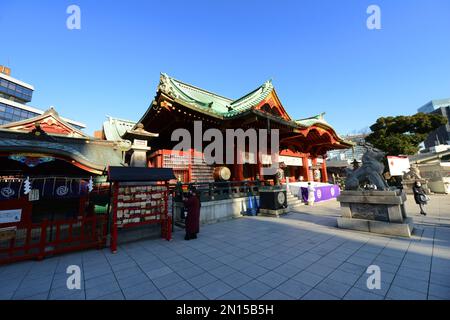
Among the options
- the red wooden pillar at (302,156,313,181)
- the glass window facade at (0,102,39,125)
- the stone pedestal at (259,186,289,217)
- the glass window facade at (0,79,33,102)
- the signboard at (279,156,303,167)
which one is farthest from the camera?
the glass window facade at (0,79,33,102)

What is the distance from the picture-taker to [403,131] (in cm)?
2919

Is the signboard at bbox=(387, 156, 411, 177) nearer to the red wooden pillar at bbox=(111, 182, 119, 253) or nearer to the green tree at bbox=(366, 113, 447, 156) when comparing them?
the green tree at bbox=(366, 113, 447, 156)

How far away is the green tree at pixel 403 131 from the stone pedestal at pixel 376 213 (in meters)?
25.4

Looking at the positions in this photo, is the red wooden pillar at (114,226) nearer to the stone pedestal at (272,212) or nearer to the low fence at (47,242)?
the low fence at (47,242)

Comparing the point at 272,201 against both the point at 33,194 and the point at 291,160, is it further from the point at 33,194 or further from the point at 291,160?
the point at 33,194

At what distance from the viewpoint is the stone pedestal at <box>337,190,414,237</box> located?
6062mm

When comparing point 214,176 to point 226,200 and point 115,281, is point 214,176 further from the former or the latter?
Answer: point 115,281

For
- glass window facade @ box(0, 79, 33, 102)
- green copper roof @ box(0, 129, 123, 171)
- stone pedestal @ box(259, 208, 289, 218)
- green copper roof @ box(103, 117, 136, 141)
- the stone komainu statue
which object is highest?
glass window facade @ box(0, 79, 33, 102)

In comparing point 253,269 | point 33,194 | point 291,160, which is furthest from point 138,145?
point 291,160

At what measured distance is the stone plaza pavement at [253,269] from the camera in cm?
321

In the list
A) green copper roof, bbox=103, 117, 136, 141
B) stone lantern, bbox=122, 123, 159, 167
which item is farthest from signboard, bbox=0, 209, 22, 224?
green copper roof, bbox=103, 117, 136, 141

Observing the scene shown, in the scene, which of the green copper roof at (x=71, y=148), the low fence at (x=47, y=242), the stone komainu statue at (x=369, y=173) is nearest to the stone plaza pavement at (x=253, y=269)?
the low fence at (x=47, y=242)

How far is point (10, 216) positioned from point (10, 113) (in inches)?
2526

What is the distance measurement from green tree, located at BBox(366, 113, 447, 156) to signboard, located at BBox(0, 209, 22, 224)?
34.4m
